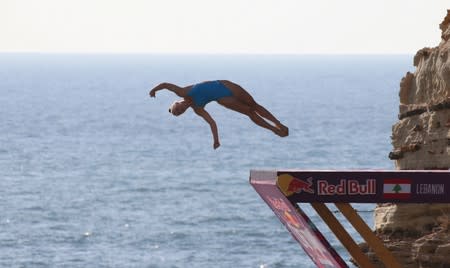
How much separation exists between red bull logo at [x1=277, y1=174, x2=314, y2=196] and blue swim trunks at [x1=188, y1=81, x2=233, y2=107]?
2336 millimetres

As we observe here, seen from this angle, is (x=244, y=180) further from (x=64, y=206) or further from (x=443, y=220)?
(x=443, y=220)

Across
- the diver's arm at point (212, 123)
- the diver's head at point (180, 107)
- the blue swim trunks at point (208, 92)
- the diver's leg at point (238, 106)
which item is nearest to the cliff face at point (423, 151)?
the diver's leg at point (238, 106)

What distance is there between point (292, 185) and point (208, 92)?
8.76 ft

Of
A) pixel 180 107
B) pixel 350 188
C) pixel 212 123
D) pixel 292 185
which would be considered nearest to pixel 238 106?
pixel 212 123

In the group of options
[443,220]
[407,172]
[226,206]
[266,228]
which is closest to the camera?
[407,172]

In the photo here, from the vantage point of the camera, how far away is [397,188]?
25.0 metres

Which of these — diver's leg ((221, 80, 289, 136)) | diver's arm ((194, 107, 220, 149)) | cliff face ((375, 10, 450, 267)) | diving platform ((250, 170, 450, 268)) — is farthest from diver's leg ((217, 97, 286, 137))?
cliff face ((375, 10, 450, 267))

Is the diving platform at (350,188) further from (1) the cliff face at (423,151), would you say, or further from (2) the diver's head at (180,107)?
(1) the cliff face at (423,151)

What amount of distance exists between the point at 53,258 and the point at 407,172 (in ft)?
344

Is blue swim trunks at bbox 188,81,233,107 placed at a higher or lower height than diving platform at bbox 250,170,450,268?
higher

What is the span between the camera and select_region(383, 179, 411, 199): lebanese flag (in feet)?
81.7

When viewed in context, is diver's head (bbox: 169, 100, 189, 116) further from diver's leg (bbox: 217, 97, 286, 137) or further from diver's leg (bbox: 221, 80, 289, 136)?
diver's leg (bbox: 221, 80, 289, 136)

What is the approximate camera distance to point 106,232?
147875mm

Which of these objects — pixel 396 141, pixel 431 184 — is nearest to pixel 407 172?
pixel 431 184
